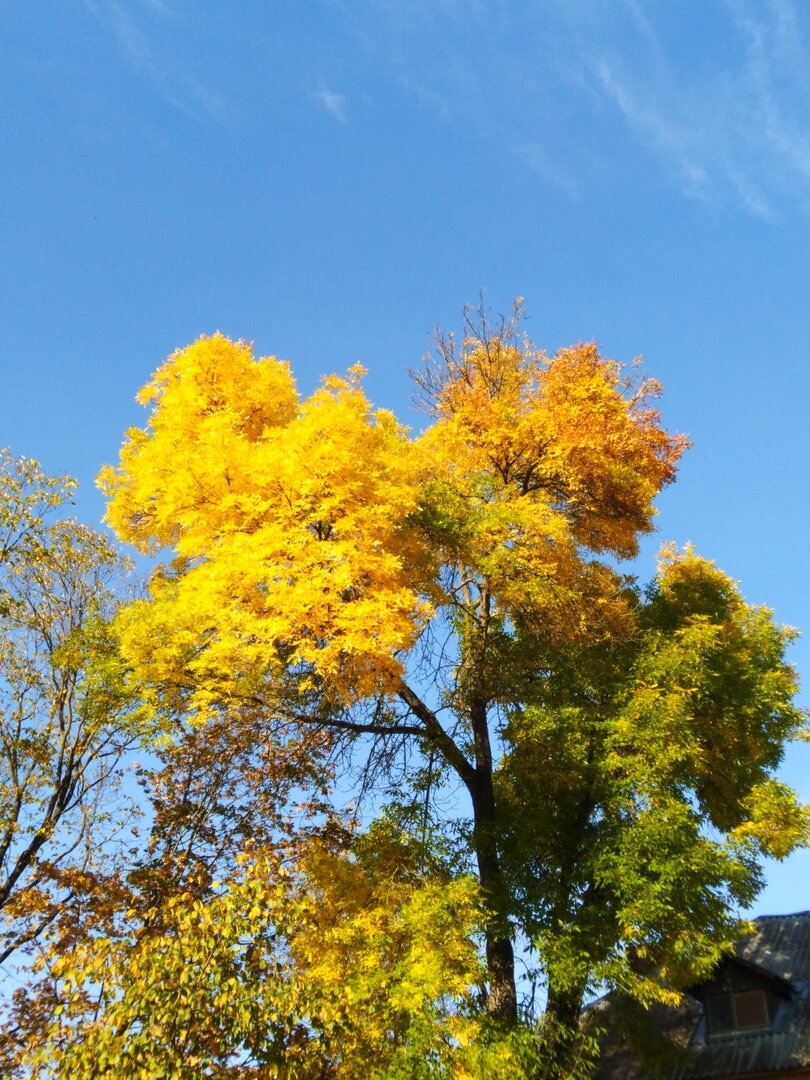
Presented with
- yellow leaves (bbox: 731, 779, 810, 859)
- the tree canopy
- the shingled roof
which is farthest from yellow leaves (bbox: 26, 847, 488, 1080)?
the shingled roof

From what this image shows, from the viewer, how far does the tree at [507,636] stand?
10680 mm

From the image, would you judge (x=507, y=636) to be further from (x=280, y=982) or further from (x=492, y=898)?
(x=280, y=982)

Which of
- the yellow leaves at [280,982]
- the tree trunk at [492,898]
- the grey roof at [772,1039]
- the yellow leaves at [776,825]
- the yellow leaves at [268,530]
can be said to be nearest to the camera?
the yellow leaves at [280,982]

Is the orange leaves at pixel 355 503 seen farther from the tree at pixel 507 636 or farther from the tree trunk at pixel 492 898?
the tree trunk at pixel 492 898

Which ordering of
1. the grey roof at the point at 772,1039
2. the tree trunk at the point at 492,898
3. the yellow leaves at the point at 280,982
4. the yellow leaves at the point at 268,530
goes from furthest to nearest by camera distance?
the grey roof at the point at 772,1039
the tree trunk at the point at 492,898
the yellow leaves at the point at 268,530
the yellow leaves at the point at 280,982

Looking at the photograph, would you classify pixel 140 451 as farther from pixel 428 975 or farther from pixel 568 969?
pixel 568 969

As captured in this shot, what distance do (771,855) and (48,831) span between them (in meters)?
10.2

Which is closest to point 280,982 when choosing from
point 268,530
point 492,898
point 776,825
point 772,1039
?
point 492,898

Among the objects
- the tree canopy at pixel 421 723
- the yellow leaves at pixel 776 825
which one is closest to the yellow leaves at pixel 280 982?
the tree canopy at pixel 421 723

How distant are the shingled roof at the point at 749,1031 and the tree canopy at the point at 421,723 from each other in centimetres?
149

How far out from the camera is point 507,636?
14.0 m

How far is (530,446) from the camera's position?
47.9ft

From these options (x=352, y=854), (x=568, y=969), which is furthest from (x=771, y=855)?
(x=352, y=854)

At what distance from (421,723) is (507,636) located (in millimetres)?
1888
